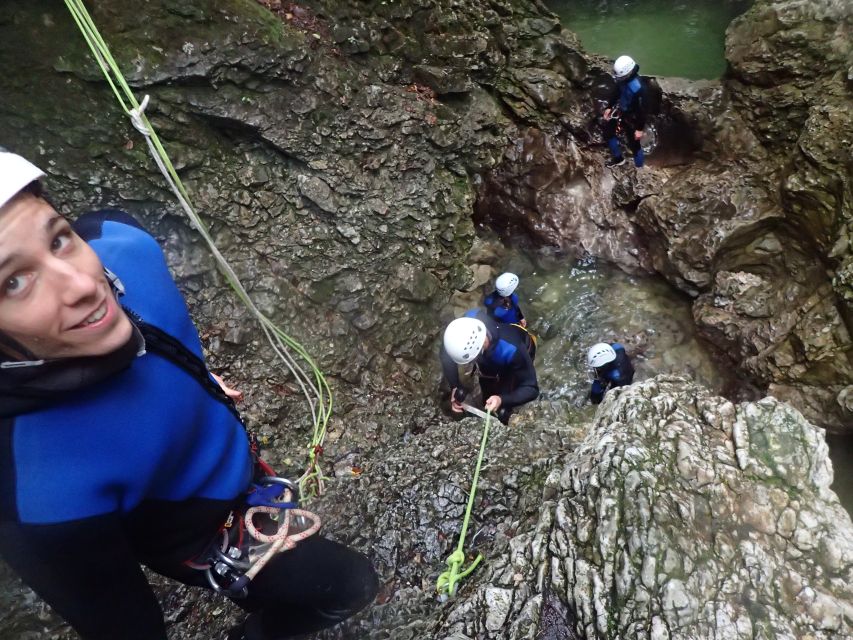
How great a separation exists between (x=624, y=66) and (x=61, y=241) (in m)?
7.31

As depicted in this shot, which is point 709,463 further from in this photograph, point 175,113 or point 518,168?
point 518,168

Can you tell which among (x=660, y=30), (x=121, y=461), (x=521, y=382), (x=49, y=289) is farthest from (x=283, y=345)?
(x=660, y=30)

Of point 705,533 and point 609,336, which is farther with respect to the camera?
point 609,336

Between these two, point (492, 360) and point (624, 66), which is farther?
point (624, 66)

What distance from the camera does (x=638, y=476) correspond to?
1920 millimetres

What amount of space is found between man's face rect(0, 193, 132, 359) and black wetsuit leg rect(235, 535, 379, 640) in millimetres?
1117

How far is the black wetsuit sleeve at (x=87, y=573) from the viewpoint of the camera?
113 centimetres

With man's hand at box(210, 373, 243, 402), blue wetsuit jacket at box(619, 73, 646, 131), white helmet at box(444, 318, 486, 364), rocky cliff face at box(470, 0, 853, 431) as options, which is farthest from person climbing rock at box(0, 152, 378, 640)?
blue wetsuit jacket at box(619, 73, 646, 131)

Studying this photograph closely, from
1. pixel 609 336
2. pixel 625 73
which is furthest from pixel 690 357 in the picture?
pixel 625 73

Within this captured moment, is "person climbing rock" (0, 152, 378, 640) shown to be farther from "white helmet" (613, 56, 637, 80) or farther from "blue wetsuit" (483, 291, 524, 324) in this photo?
"white helmet" (613, 56, 637, 80)

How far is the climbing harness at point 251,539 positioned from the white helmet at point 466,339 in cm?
262

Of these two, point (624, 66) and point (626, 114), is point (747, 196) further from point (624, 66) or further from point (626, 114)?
point (624, 66)

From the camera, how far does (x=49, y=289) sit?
43.0 inches

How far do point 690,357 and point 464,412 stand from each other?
357cm
